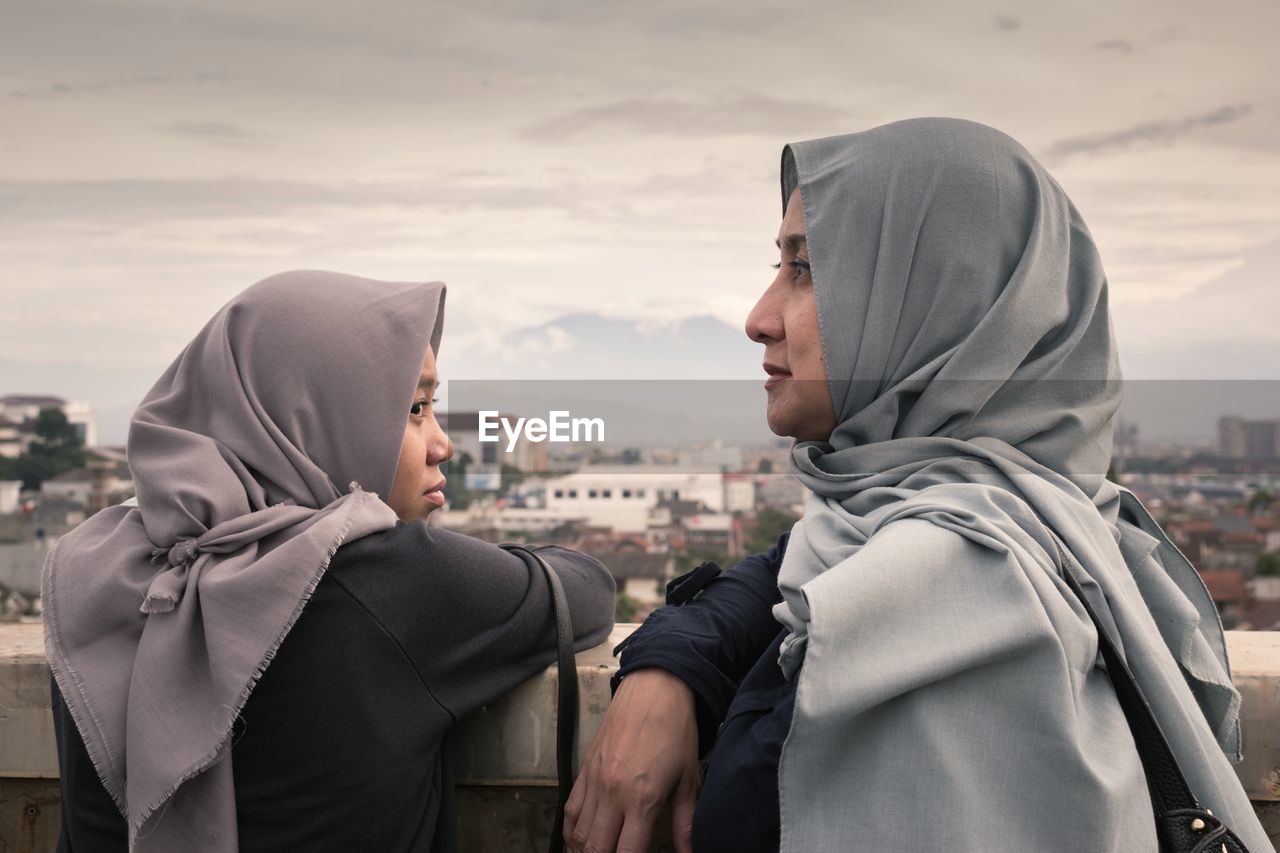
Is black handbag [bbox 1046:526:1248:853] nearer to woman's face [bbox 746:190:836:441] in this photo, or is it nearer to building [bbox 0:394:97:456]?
woman's face [bbox 746:190:836:441]

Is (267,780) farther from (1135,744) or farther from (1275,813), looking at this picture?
(1275,813)

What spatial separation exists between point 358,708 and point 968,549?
753 millimetres

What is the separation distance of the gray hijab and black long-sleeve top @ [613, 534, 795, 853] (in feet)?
1.32

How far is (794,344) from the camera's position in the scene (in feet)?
5.21

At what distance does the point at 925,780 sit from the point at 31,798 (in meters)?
1.52

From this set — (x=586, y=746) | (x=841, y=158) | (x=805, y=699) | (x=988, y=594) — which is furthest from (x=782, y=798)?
(x=841, y=158)

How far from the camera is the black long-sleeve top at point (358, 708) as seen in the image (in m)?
1.45

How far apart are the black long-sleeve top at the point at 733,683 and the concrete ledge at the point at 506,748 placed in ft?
0.78

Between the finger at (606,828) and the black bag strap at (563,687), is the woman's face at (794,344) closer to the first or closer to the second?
the black bag strap at (563,687)

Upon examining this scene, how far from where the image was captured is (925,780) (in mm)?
1121

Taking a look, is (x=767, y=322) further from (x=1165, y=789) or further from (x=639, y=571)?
(x=639, y=571)

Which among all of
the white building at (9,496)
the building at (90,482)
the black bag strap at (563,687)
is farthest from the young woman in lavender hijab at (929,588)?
the white building at (9,496)

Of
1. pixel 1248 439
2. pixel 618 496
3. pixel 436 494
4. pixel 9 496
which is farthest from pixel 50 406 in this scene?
pixel 436 494

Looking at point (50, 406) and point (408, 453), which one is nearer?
point (408, 453)
